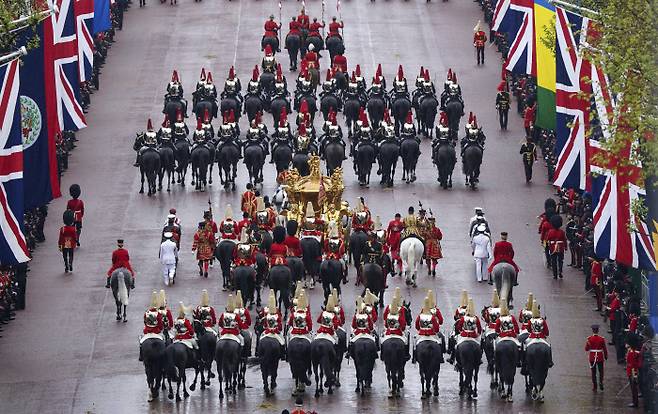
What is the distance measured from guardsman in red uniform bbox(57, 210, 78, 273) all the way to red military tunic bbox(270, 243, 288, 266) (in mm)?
6420

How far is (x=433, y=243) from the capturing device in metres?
65.3

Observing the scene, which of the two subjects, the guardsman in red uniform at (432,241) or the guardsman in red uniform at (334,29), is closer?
the guardsman in red uniform at (432,241)

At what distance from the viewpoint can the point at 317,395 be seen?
183ft

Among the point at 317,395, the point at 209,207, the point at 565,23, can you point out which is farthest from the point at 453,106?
the point at 317,395

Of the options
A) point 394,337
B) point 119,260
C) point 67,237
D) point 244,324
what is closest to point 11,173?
point 119,260

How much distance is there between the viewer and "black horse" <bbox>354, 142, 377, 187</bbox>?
7419 centimetres

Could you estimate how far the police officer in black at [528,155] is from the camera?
7500cm

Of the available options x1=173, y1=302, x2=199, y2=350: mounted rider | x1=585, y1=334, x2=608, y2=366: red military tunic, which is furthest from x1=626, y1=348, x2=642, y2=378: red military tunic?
x1=173, y1=302, x2=199, y2=350: mounted rider

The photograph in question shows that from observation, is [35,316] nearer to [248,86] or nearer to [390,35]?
[248,86]

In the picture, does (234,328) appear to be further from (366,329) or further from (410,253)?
(410,253)

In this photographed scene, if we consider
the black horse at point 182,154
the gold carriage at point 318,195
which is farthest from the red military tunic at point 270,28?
the gold carriage at point 318,195

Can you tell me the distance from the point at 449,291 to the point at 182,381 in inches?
423

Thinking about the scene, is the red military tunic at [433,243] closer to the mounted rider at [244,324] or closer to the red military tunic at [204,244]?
the red military tunic at [204,244]

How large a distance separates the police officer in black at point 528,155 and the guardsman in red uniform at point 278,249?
14.1m
